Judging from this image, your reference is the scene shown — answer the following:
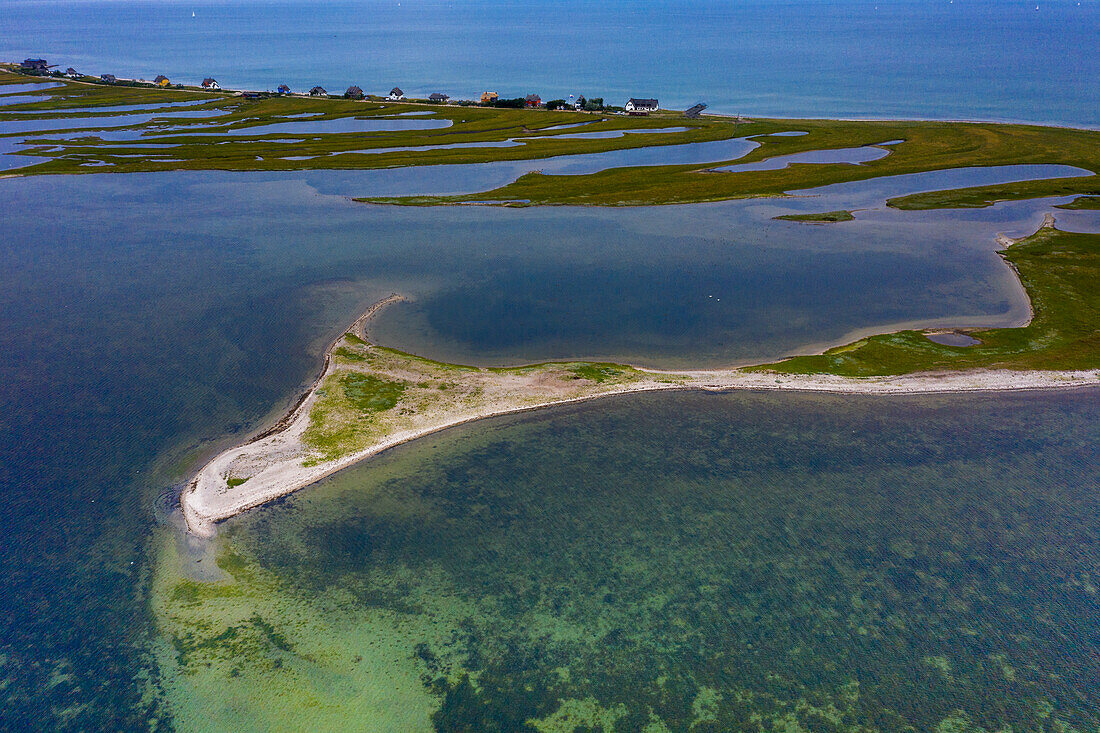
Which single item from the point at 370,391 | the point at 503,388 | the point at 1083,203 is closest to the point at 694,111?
the point at 1083,203

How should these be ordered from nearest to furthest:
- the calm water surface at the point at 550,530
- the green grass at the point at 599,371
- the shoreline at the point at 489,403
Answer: the calm water surface at the point at 550,530 → the shoreline at the point at 489,403 → the green grass at the point at 599,371

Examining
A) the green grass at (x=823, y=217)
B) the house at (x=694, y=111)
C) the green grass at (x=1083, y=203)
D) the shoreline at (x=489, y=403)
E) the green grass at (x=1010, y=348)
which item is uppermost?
the house at (x=694, y=111)

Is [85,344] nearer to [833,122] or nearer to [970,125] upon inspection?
[833,122]

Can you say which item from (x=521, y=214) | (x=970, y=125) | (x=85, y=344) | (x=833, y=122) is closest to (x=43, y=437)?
(x=85, y=344)

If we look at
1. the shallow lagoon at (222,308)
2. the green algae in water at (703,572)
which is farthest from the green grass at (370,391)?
→ the green algae in water at (703,572)

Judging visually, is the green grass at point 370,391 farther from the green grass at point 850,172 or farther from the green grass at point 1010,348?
the green grass at point 850,172

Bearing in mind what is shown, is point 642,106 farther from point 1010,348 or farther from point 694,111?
point 1010,348
